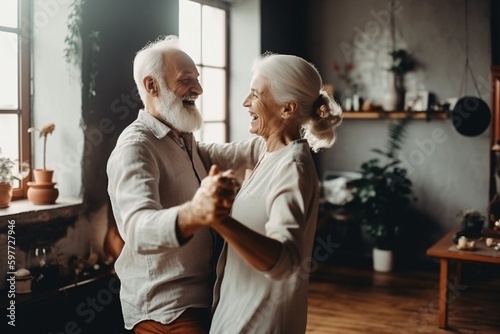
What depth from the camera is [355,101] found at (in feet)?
22.5

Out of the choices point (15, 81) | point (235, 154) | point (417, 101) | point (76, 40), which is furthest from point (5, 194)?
point (417, 101)

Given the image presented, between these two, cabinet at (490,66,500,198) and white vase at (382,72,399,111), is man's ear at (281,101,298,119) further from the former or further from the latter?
white vase at (382,72,399,111)

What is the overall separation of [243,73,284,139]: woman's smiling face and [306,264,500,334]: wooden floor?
299 centimetres

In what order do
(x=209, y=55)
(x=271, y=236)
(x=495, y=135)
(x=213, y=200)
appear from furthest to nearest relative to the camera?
1. (x=495, y=135)
2. (x=209, y=55)
3. (x=271, y=236)
4. (x=213, y=200)

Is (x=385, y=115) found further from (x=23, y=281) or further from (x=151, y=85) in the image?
(x=151, y=85)

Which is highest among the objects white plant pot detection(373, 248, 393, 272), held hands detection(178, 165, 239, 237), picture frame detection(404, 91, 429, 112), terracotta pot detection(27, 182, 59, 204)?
picture frame detection(404, 91, 429, 112)

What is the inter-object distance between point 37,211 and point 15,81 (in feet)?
2.79

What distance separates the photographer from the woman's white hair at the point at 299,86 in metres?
2.03

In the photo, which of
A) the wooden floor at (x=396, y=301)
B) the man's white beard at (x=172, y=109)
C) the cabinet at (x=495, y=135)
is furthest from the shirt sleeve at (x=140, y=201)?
the cabinet at (x=495, y=135)

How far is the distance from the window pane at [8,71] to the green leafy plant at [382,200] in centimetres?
377

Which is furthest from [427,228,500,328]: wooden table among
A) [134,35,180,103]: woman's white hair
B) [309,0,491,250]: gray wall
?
[134,35,180,103]: woman's white hair

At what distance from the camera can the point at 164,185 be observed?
7.26 ft

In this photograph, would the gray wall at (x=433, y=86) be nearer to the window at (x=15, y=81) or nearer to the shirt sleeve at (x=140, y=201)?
the window at (x=15, y=81)

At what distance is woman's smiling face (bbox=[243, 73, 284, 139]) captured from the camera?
2.08 meters
